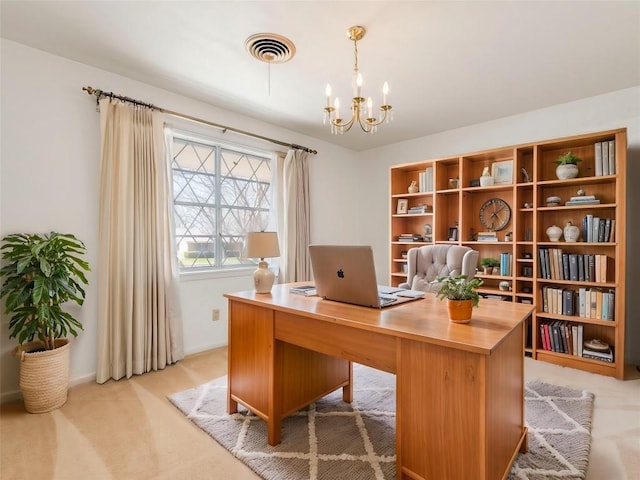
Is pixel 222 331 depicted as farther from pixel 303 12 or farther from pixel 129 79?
pixel 303 12

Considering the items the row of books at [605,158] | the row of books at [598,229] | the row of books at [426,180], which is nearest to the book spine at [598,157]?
the row of books at [605,158]

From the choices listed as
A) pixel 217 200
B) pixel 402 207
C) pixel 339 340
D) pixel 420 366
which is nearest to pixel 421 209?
pixel 402 207

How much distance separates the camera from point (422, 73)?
2.61 metres

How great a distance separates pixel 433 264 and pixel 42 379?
279cm

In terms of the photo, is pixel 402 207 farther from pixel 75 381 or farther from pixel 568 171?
pixel 75 381

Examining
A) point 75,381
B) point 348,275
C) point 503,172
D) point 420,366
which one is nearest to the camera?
point 420,366

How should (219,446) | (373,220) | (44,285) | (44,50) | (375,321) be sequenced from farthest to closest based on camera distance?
1. (373,220)
2. (44,50)
3. (44,285)
4. (219,446)
5. (375,321)

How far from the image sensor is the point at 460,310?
140 centimetres

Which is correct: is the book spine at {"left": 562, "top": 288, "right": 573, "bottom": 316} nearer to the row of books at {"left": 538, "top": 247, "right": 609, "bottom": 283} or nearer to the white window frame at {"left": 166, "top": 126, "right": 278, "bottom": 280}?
the row of books at {"left": 538, "top": 247, "right": 609, "bottom": 283}

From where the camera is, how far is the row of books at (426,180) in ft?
12.6

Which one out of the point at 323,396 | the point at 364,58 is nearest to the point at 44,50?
the point at 364,58

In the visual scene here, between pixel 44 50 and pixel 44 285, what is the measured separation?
162cm

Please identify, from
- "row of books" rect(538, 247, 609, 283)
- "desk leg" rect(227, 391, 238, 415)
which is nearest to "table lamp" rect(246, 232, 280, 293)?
"desk leg" rect(227, 391, 238, 415)

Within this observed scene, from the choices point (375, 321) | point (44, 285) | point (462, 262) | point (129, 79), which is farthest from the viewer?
point (129, 79)
